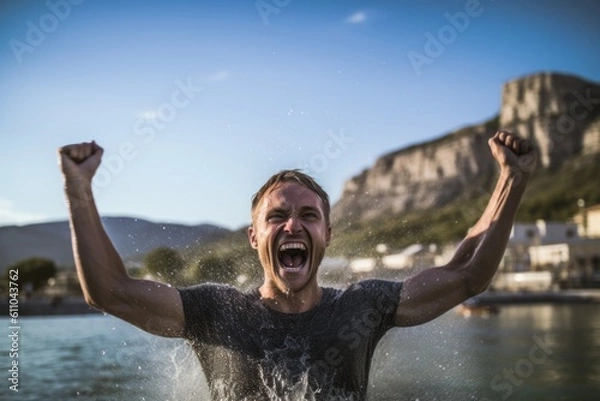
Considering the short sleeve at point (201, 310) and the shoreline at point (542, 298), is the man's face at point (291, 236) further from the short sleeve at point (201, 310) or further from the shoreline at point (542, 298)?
the shoreline at point (542, 298)

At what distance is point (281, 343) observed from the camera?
10.7 ft

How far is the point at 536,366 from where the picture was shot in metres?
22.7

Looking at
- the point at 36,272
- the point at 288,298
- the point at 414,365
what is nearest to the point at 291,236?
the point at 288,298

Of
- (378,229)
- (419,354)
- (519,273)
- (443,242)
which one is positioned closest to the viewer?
(378,229)

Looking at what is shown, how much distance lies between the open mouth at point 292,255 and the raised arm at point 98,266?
1.72 feet

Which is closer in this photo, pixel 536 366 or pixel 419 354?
pixel 419 354

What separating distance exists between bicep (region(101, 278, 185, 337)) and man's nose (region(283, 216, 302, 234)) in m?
0.57

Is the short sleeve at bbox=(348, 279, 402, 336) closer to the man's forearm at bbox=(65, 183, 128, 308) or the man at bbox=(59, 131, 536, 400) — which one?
the man at bbox=(59, 131, 536, 400)

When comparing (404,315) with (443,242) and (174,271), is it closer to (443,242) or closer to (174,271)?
(174,271)

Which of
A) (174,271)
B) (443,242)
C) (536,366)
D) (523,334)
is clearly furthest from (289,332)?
(443,242)

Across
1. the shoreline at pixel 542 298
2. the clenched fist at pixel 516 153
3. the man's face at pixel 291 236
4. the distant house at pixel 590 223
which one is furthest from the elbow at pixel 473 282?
the distant house at pixel 590 223

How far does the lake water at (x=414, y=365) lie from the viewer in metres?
5.11

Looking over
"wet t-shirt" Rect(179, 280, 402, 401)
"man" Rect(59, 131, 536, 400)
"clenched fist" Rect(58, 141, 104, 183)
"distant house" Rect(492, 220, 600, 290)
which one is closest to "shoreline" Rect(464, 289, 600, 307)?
"distant house" Rect(492, 220, 600, 290)

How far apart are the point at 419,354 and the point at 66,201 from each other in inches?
183
